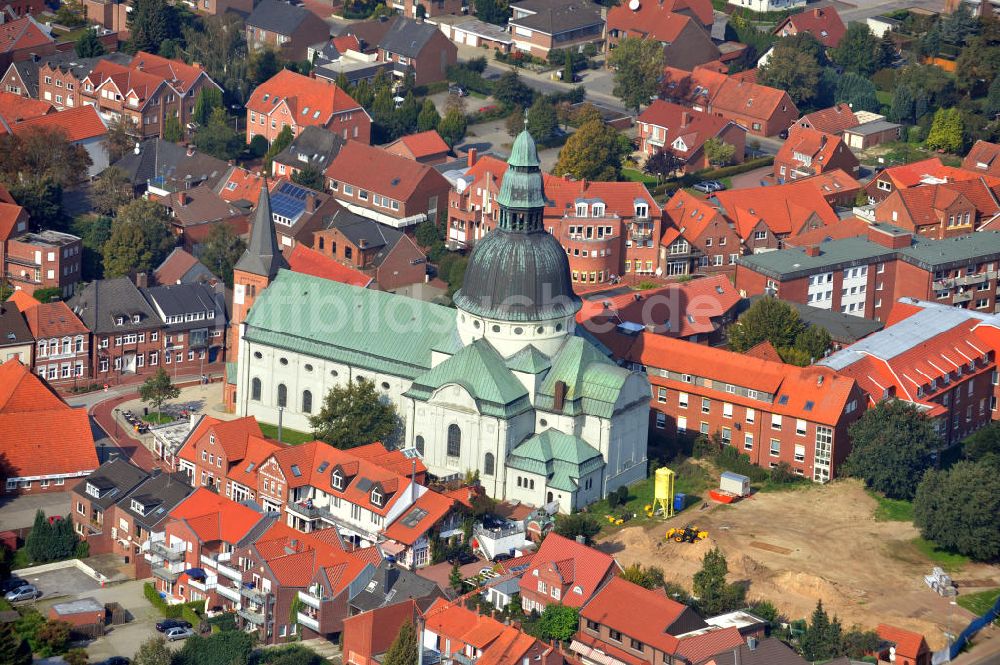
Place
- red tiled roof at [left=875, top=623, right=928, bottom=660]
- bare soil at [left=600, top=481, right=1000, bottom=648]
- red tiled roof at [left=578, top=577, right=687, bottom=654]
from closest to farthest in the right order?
red tiled roof at [left=578, top=577, right=687, bottom=654] < red tiled roof at [left=875, top=623, right=928, bottom=660] < bare soil at [left=600, top=481, right=1000, bottom=648]

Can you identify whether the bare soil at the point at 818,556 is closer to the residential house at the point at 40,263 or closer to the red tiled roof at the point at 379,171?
the red tiled roof at the point at 379,171

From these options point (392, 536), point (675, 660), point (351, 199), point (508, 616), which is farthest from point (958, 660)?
point (351, 199)

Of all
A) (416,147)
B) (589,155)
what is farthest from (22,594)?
(589,155)

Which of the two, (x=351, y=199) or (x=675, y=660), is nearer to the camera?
(x=675, y=660)

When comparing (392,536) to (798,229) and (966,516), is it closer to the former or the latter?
(966,516)

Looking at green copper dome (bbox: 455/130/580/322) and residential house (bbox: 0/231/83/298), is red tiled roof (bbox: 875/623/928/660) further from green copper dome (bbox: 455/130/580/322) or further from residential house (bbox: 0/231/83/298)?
residential house (bbox: 0/231/83/298)

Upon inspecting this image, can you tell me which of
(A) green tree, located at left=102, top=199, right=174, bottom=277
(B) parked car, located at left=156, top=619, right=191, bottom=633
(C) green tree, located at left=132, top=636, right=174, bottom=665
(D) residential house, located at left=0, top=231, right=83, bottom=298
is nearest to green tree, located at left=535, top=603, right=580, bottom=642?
(B) parked car, located at left=156, top=619, right=191, bottom=633

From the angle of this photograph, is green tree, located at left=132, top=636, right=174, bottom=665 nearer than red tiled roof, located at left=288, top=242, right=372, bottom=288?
Yes
